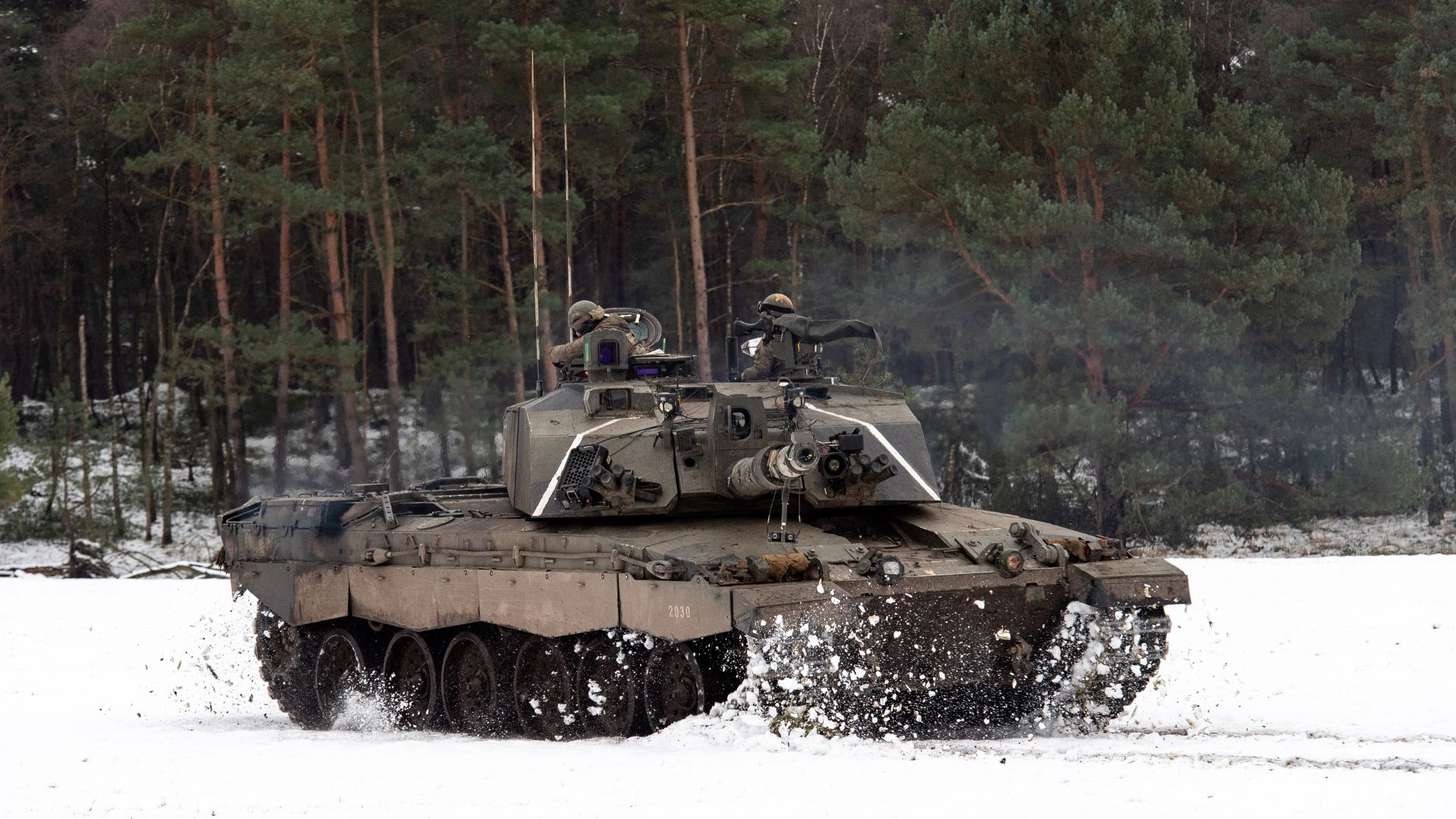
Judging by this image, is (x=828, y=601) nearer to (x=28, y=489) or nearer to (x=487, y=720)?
(x=487, y=720)

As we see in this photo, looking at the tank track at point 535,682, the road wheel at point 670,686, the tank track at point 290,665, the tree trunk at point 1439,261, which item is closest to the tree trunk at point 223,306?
the tank track at point 290,665

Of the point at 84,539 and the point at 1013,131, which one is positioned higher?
the point at 1013,131

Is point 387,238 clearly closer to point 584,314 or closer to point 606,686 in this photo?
point 584,314

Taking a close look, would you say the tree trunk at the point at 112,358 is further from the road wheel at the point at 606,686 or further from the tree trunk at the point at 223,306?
the road wheel at the point at 606,686

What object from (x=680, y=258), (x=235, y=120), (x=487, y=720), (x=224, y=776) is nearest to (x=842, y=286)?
(x=680, y=258)

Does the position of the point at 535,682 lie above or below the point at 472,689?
above

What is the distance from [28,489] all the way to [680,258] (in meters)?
15.5

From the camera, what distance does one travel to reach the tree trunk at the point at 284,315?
3111 centimetres

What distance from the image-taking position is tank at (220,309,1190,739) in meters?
10.2

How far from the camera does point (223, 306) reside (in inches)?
1275

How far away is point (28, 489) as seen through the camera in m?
31.0

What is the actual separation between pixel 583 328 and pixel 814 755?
5365mm

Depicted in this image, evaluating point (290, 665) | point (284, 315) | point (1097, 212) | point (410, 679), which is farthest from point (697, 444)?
point (284, 315)

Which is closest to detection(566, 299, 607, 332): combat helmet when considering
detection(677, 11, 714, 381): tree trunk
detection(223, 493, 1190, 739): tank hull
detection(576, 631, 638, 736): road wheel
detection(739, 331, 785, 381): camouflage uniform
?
detection(739, 331, 785, 381): camouflage uniform
